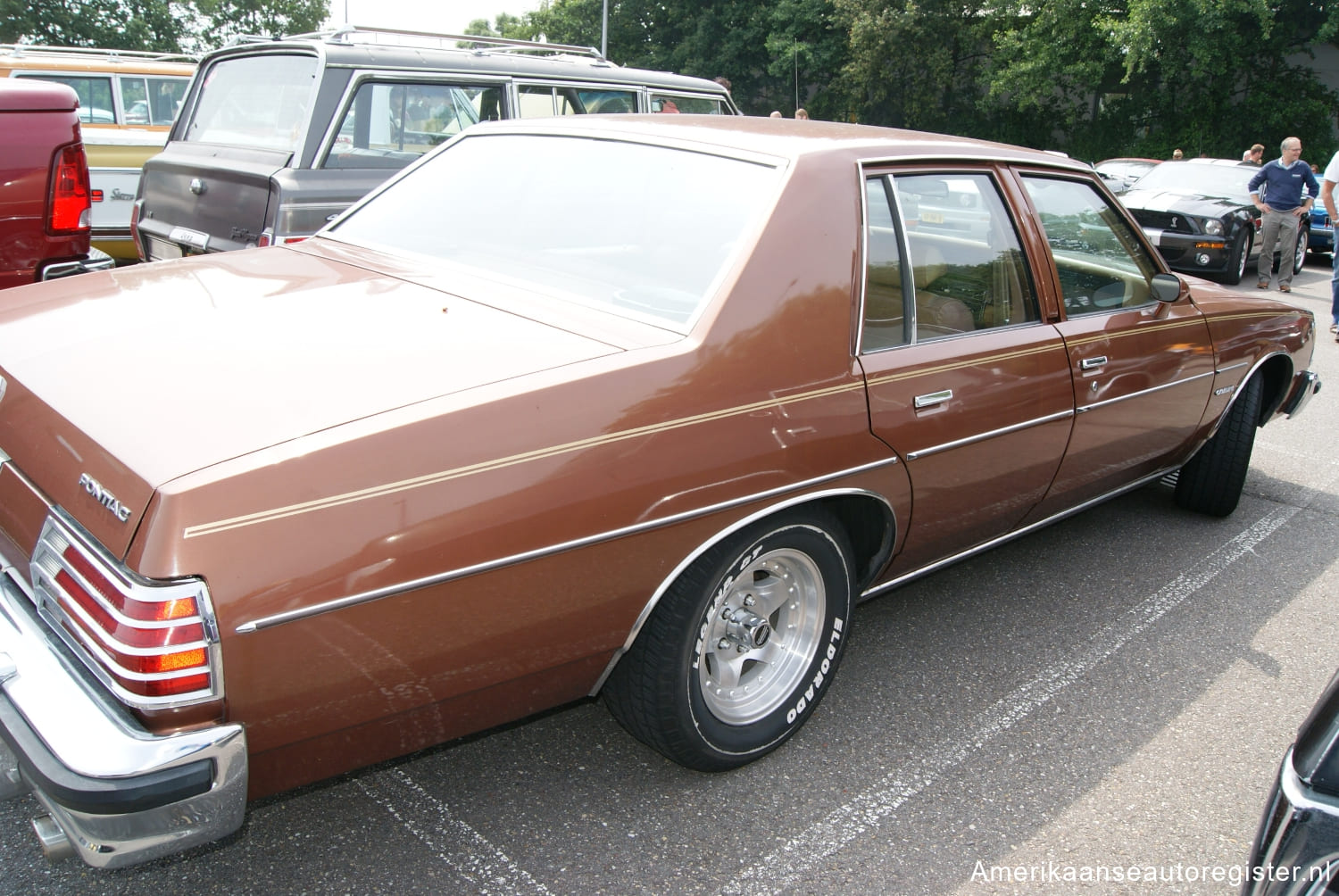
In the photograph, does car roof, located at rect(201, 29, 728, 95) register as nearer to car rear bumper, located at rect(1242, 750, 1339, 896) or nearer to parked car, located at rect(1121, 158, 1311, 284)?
car rear bumper, located at rect(1242, 750, 1339, 896)

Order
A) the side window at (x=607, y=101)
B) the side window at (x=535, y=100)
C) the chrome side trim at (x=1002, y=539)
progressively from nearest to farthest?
the chrome side trim at (x=1002, y=539) < the side window at (x=535, y=100) < the side window at (x=607, y=101)

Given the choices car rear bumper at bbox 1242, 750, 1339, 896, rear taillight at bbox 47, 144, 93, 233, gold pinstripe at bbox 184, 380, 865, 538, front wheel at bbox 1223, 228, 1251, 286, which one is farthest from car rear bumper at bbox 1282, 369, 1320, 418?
front wheel at bbox 1223, 228, 1251, 286

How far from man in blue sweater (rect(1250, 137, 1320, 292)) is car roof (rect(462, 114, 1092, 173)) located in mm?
9478

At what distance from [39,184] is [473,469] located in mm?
4335

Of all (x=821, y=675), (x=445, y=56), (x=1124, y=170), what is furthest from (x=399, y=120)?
(x=1124, y=170)

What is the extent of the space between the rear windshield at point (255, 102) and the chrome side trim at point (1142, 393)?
404 cm

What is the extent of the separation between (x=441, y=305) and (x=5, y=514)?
1.03 metres

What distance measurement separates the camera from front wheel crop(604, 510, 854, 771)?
236 centimetres

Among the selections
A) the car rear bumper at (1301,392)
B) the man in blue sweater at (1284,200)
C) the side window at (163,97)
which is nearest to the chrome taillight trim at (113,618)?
the car rear bumper at (1301,392)

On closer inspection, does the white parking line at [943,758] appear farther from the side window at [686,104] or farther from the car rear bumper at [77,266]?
the side window at [686,104]

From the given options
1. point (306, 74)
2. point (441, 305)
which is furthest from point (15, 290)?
point (306, 74)

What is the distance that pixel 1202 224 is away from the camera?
37.7 feet

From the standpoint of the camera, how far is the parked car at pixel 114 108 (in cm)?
810

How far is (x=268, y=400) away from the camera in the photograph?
1952 millimetres
